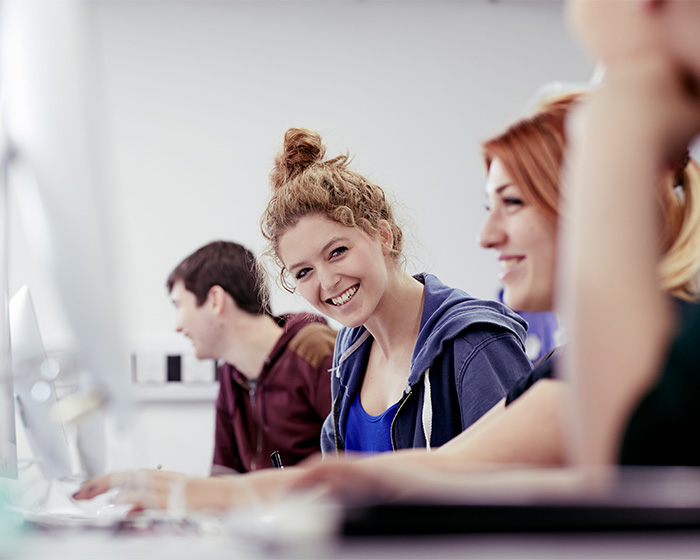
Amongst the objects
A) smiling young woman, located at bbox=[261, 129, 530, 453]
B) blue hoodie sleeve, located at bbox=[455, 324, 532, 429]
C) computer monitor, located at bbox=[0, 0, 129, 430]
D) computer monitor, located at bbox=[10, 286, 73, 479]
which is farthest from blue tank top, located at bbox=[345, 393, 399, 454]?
computer monitor, located at bbox=[0, 0, 129, 430]

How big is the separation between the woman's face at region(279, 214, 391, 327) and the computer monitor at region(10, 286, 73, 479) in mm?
497

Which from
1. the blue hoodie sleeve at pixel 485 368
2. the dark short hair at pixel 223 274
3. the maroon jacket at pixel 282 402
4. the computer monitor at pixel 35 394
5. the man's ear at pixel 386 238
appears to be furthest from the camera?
the dark short hair at pixel 223 274

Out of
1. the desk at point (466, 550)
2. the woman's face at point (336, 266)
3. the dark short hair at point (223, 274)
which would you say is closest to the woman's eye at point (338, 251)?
the woman's face at point (336, 266)

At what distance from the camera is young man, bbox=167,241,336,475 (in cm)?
147

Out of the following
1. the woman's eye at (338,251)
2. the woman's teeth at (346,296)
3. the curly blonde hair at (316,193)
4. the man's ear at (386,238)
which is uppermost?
the curly blonde hair at (316,193)

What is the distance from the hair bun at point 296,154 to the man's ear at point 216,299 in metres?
0.71

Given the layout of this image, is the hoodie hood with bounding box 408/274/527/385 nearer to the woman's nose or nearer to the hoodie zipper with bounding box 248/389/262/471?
the woman's nose

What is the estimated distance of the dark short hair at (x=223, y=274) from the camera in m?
1.69

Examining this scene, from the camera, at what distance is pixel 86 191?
37cm

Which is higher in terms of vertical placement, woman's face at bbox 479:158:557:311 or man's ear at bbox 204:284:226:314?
woman's face at bbox 479:158:557:311

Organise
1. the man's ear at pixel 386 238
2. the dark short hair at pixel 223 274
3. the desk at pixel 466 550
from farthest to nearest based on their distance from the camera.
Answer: the dark short hair at pixel 223 274 < the man's ear at pixel 386 238 < the desk at pixel 466 550

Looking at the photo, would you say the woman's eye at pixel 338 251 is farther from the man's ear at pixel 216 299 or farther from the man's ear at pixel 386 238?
the man's ear at pixel 216 299

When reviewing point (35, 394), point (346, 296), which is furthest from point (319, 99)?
point (35, 394)

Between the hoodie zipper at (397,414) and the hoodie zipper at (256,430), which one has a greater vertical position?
A: the hoodie zipper at (397,414)
